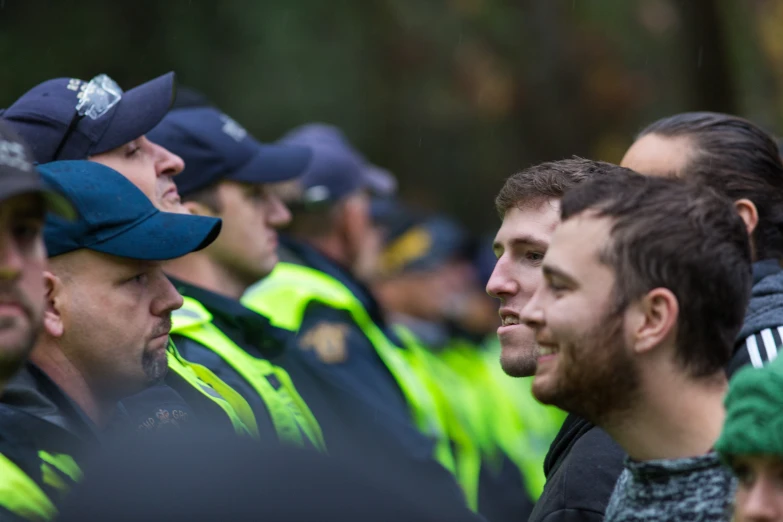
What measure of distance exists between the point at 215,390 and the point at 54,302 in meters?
0.85

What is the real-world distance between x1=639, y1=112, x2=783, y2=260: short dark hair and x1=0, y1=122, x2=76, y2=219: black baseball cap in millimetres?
2422

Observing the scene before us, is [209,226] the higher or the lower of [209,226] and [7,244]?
the lower

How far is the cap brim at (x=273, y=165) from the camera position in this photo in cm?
585

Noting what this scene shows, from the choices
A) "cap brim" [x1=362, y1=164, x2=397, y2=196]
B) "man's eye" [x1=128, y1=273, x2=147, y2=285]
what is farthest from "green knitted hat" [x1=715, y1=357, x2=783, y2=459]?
"cap brim" [x1=362, y1=164, x2=397, y2=196]

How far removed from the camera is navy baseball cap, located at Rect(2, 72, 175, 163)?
14.5 ft

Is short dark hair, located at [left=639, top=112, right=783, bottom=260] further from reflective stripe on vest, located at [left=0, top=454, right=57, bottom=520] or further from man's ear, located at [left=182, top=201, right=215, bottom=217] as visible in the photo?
reflective stripe on vest, located at [left=0, top=454, right=57, bottom=520]

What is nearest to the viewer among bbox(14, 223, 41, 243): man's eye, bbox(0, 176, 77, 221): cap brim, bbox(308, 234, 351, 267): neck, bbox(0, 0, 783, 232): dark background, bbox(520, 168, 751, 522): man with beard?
bbox(0, 176, 77, 221): cap brim

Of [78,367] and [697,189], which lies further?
[78,367]

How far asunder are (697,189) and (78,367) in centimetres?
193

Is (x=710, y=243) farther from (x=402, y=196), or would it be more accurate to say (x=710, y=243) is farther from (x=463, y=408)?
(x=402, y=196)

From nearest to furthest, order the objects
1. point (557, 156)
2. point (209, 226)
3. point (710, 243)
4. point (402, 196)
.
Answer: point (710, 243), point (209, 226), point (557, 156), point (402, 196)

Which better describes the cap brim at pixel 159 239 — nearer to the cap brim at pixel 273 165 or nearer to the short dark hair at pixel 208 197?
the short dark hair at pixel 208 197

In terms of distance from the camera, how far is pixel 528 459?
9367 mm

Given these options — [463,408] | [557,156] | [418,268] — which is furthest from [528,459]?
[557,156]
